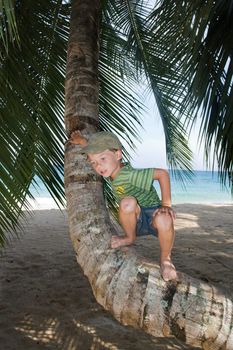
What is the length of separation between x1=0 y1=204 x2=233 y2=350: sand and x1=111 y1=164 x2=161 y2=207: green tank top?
0.64m

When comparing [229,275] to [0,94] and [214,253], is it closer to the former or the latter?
[214,253]

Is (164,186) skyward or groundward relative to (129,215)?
skyward

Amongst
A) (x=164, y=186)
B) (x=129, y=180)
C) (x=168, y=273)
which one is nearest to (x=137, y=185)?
(x=129, y=180)

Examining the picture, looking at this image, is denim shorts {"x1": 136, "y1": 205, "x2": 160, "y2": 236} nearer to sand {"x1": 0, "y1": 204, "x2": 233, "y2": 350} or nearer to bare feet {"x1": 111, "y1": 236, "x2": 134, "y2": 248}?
bare feet {"x1": 111, "y1": 236, "x2": 134, "y2": 248}

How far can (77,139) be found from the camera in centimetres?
205

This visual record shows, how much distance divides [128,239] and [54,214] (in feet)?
34.1

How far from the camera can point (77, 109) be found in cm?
221

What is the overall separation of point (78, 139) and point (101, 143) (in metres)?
0.26

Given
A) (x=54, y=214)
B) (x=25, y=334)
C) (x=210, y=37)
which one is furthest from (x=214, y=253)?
(x=54, y=214)

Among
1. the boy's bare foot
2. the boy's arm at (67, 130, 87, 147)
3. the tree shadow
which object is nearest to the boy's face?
the boy's arm at (67, 130, 87, 147)

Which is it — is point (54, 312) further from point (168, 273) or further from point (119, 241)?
point (168, 273)

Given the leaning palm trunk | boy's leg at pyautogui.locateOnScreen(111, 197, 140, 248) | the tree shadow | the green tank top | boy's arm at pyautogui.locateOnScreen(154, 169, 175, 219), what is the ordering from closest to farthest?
the leaning palm trunk → boy's leg at pyautogui.locateOnScreen(111, 197, 140, 248) → boy's arm at pyautogui.locateOnScreen(154, 169, 175, 219) → the green tank top → the tree shadow

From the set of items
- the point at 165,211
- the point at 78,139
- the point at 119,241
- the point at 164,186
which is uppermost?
the point at 78,139

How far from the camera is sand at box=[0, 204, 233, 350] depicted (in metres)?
3.31
